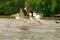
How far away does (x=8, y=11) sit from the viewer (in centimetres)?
2947

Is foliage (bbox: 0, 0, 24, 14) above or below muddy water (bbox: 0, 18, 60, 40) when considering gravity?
below

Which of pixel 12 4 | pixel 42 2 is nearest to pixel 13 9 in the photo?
pixel 12 4

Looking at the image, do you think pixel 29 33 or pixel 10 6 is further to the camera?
pixel 10 6

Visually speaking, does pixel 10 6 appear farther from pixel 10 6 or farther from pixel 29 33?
pixel 29 33

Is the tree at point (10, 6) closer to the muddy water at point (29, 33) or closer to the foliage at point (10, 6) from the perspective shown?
the foliage at point (10, 6)

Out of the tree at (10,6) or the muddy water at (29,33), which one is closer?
the muddy water at (29,33)

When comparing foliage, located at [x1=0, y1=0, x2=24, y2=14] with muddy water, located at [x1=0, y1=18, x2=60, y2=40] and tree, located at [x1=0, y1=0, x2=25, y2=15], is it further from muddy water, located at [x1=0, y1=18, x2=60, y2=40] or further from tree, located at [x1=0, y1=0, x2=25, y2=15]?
muddy water, located at [x1=0, y1=18, x2=60, y2=40]

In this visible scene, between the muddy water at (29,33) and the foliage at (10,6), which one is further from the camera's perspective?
the foliage at (10,6)

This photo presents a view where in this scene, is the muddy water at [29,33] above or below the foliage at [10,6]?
above

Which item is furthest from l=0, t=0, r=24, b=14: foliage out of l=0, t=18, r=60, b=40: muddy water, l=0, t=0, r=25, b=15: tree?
l=0, t=18, r=60, b=40: muddy water

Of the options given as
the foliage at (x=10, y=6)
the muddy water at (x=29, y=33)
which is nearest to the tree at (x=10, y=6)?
the foliage at (x=10, y=6)

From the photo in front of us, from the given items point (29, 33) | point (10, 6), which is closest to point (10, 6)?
point (10, 6)

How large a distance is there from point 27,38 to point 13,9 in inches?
768

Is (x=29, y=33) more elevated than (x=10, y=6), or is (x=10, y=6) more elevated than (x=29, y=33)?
(x=29, y=33)
